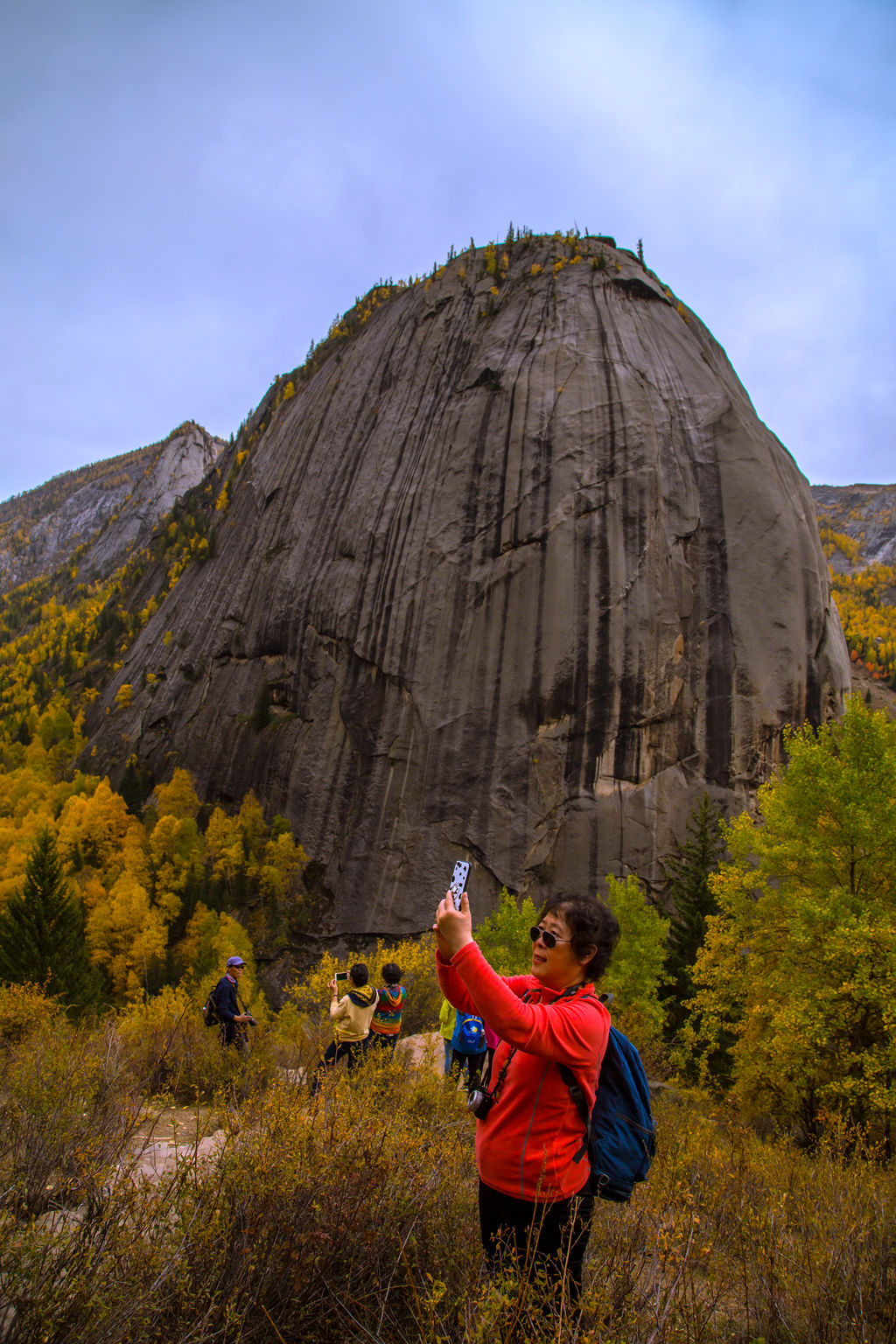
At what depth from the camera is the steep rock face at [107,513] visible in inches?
4532

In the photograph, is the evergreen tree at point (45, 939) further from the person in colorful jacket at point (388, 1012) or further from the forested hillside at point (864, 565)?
the forested hillside at point (864, 565)

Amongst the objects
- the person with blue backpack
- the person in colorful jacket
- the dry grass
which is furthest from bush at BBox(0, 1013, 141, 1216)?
the person with blue backpack

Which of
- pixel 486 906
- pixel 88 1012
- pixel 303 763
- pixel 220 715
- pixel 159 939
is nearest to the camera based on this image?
pixel 88 1012

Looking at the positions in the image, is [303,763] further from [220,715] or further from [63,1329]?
[63,1329]

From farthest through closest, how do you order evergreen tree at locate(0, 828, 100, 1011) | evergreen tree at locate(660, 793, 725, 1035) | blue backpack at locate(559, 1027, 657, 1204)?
evergreen tree at locate(660, 793, 725, 1035)
evergreen tree at locate(0, 828, 100, 1011)
blue backpack at locate(559, 1027, 657, 1204)

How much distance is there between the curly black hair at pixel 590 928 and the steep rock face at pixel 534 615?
28.5 metres

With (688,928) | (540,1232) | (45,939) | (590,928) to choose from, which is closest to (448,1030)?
(540,1232)

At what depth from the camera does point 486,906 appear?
99.6 ft

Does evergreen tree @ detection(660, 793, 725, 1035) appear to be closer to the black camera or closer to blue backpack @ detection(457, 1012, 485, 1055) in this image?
blue backpack @ detection(457, 1012, 485, 1055)

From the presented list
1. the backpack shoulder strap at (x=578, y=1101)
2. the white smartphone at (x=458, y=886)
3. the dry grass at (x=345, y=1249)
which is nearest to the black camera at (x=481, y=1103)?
the backpack shoulder strap at (x=578, y=1101)

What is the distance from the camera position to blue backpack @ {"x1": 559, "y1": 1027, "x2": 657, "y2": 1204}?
256 centimetres

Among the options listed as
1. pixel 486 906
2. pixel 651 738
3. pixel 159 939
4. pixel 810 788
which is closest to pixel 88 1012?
pixel 810 788

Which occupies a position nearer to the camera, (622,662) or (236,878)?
(622,662)

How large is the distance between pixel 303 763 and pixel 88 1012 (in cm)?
2441
